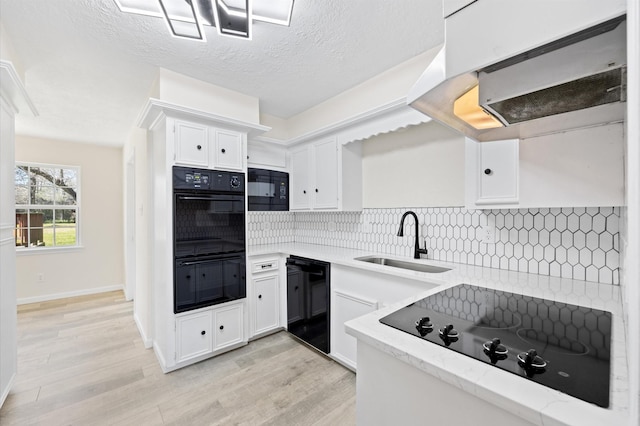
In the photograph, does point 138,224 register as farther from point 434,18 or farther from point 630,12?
point 630,12

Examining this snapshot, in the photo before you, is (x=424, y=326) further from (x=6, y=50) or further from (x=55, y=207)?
(x=55, y=207)

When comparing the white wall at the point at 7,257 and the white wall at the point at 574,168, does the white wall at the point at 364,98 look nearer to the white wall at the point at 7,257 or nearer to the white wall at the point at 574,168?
the white wall at the point at 574,168

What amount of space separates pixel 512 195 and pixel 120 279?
6.07 meters

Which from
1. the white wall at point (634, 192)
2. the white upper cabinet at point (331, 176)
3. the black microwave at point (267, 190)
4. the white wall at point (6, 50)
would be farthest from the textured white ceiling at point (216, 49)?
the white wall at point (634, 192)

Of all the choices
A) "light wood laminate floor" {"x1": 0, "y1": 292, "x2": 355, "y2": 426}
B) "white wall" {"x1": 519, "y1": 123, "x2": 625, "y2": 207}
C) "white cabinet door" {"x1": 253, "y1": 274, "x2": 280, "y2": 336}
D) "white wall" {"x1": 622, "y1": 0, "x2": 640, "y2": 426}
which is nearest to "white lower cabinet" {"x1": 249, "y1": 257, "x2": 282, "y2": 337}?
"white cabinet door" {"x1": 253, "y1": 274, "x2": 280, "y2": 336}

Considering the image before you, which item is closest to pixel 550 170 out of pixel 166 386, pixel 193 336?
pixel 193 336

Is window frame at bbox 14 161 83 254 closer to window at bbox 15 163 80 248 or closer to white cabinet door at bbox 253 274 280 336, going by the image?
window at bbox 15 163 80 248

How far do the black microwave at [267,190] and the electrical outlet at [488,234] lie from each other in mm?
2210

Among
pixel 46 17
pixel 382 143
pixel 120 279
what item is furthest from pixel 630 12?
pixel 120 279

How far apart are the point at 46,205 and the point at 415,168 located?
5723mm

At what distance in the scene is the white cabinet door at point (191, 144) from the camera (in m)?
2.40

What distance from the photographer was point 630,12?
0.44 meters

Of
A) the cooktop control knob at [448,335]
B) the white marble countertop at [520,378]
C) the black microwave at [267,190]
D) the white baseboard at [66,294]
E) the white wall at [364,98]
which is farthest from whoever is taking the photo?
the white baseboard at [66,294]

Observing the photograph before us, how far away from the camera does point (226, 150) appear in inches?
105
